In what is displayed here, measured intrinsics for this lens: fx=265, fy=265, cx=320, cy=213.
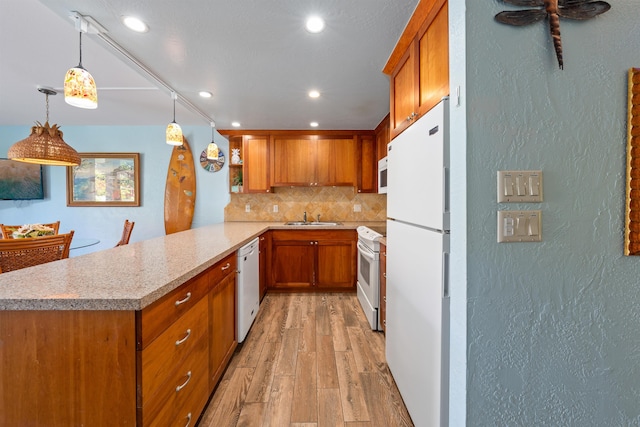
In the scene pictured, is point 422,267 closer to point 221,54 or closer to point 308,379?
point 308,379

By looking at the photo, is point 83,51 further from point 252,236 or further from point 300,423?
point 300,423

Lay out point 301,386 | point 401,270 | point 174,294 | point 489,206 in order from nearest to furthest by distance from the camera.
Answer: point 489,206 < point 174,294 < point 401,270 < point 301,386

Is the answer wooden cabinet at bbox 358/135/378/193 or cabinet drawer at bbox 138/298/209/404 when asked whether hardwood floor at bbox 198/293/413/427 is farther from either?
wooden cabinet at bbox 358/135/378/193

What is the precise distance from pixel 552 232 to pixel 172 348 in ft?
4.81

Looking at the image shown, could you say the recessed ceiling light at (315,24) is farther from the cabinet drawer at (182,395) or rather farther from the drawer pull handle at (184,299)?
the cabinet drawer at (182,395)

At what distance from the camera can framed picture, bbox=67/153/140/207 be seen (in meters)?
3.91

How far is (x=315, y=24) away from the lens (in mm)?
1574

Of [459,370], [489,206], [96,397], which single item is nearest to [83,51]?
[96,397]

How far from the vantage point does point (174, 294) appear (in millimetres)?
1105

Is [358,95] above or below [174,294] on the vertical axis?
above

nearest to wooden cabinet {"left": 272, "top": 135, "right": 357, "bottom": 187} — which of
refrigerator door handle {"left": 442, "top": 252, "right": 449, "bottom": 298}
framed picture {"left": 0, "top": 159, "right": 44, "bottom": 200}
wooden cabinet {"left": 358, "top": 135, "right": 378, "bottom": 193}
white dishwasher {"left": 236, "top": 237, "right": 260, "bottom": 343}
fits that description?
wooden cabinet {"left": 358, "top": 135, "right": 378, "bottom": 193}

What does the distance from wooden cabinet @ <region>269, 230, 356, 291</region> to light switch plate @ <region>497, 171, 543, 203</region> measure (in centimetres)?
261

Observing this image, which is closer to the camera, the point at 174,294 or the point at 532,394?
the point at 532,394

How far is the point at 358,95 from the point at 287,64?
0.84m
